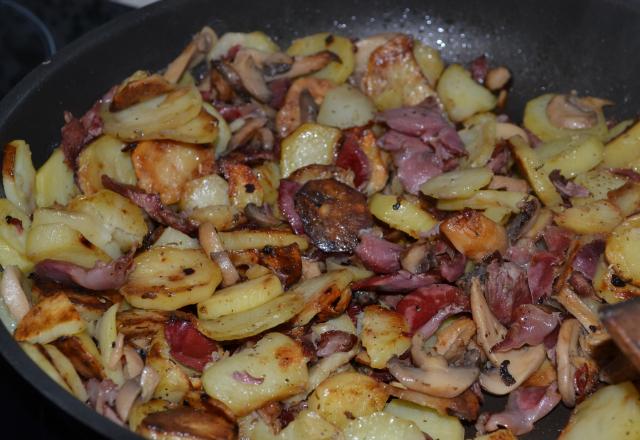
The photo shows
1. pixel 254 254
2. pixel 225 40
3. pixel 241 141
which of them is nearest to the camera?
pixel 254 254

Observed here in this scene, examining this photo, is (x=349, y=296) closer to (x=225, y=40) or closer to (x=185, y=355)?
(x=185, y=355)

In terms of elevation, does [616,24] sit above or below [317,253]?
above

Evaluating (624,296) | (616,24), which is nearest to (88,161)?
(624,296)

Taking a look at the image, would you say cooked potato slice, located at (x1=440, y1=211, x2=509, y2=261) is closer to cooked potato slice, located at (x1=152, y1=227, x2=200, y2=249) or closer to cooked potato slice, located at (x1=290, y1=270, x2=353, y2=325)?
cooked potato slice, located at (x1=290, y1=270, x2=353, y2=325)

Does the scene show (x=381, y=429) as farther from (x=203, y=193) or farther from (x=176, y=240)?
(x=203, y=193)

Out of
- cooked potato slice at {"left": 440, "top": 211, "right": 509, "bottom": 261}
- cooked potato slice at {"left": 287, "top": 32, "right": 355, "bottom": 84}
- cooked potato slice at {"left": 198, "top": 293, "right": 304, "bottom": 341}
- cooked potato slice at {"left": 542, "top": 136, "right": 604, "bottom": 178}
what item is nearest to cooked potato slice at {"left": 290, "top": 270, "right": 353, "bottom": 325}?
cooked potato slice at {"left": 198, "top": 293, "right": 304, "bottom": 341}

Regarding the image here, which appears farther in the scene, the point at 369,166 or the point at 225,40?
the point at 225,40

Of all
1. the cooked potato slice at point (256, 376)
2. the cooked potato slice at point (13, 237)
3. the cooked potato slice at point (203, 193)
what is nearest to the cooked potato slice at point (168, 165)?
the cooked potato slice at point (203, 193)
